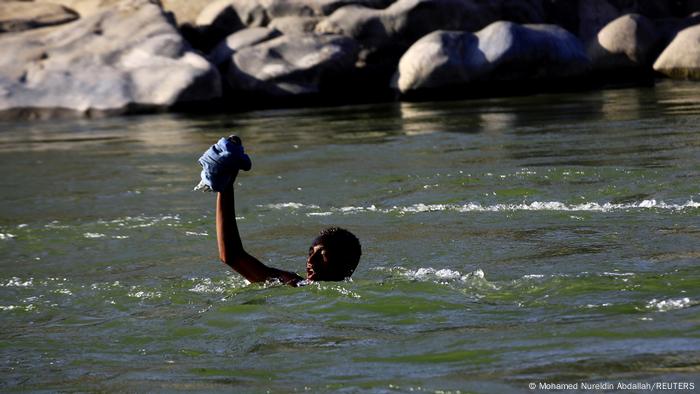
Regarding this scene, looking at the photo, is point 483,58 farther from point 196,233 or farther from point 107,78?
point 196,233

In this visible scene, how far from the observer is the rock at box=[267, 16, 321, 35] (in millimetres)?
22984

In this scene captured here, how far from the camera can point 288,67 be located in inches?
846

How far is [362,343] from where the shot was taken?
6012 millimetres

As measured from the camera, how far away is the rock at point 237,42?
2223 cm

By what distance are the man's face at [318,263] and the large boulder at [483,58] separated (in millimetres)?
14662

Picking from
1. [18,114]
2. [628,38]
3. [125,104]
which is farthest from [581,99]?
[18,114]

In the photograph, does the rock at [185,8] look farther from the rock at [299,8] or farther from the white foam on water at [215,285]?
the white foam on water at [215,285]

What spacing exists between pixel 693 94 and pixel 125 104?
9061 millimetres

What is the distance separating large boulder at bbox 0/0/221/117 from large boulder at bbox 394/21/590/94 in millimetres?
3393

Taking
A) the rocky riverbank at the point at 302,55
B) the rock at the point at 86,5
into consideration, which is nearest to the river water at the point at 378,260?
the rocky riverbank at the point at 302,55

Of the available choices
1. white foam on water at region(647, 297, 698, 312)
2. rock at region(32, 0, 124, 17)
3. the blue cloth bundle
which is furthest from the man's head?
rock at region(32, 0, 124, 17)

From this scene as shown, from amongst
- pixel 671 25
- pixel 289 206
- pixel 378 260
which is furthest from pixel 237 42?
pixel 378 260

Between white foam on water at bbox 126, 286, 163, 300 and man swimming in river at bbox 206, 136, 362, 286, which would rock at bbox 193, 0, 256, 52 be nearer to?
A: white foam on water at bbox 126, 286, 163, 300

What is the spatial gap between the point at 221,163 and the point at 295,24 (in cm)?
1716
